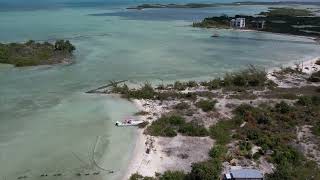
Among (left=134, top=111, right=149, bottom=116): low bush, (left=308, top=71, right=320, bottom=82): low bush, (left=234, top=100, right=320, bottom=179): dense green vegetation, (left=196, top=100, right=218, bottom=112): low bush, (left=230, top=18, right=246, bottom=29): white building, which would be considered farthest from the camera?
(left=230, top=18, right=246, bottom=29): white building

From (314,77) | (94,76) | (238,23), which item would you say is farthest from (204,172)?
(238,23)

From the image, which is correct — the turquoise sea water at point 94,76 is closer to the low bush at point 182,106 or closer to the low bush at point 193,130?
the low bush at point 193,130

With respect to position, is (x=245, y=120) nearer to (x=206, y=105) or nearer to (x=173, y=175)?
(x=206, y=105)

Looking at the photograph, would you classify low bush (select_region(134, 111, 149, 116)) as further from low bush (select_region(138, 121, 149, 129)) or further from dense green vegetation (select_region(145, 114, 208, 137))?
low bush (select_region(138, 121, 149, 129))

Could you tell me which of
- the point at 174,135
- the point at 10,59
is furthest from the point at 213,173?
the point at 10,59

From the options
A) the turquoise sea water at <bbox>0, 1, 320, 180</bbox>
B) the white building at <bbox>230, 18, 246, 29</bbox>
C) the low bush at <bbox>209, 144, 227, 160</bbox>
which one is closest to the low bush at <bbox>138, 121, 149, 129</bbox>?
the turquoise sea water at <bbox>0, 1, 320, 180</bbox>
